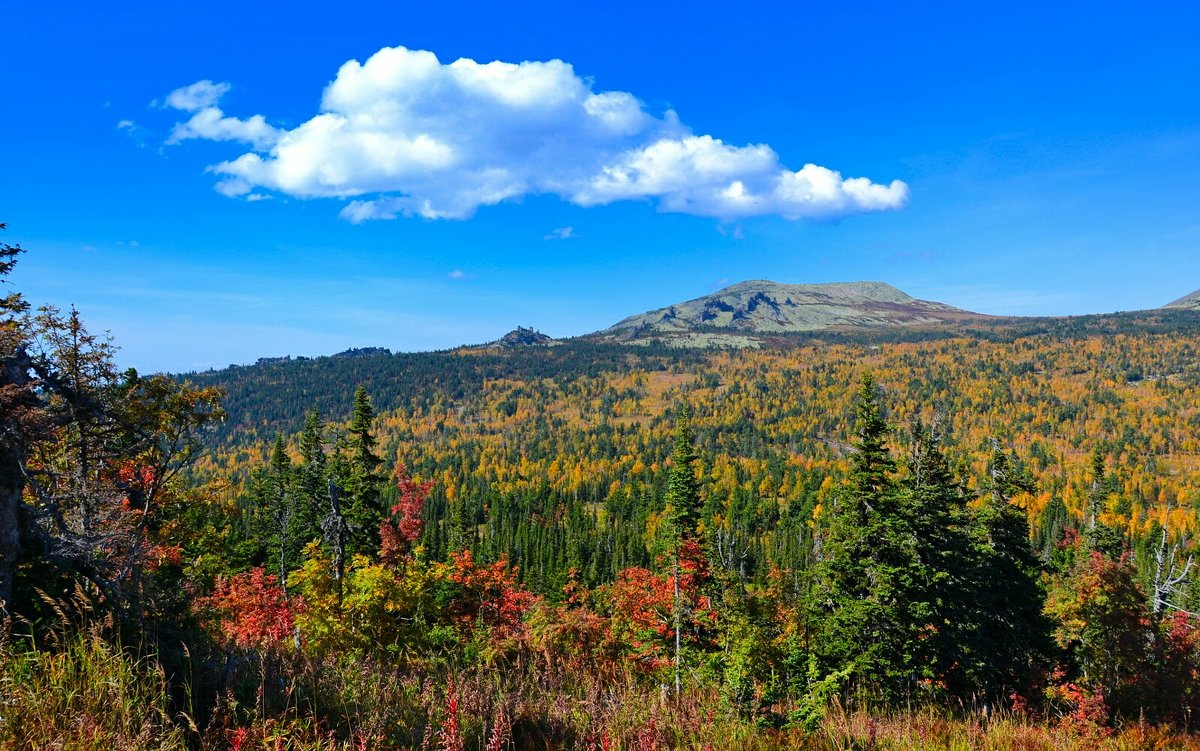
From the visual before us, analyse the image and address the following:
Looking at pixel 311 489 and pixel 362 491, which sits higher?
pixel 362 491

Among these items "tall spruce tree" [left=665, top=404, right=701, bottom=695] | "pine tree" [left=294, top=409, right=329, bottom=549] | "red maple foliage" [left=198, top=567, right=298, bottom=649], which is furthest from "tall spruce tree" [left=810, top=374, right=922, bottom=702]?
"pine tree" [left=294, top=409, right=329, bottom=549]

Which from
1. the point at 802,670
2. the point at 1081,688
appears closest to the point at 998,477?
the point at 1081,688

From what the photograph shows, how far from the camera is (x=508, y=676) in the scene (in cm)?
668

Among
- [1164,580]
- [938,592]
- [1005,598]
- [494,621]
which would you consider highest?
[938,592]

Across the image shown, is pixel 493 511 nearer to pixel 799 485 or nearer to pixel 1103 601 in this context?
pixel 799 485

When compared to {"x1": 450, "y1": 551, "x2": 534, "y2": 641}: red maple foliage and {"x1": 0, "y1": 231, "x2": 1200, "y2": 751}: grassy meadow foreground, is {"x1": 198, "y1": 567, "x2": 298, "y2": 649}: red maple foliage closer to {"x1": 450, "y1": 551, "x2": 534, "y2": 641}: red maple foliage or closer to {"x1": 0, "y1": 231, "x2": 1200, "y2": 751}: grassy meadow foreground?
{"x1": 0, "y1": 231, "x2": 1200, "y2": 751}: grassy meadow foreground

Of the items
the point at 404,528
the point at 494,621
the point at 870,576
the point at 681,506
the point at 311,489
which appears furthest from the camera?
the point at 311,489

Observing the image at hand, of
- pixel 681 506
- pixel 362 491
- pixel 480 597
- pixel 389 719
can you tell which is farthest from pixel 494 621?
pixel 389 719

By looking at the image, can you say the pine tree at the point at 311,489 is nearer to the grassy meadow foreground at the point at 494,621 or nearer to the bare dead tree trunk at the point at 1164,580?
the grassy meadow foreground at the point at 494,621

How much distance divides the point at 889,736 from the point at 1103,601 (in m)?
23.6

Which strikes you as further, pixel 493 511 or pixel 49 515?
pixel 493 511

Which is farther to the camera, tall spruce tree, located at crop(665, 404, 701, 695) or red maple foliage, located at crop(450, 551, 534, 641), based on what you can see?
tall spruce tree, located at crop(665, 404, 701, 695)

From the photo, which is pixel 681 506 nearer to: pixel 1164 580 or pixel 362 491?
pixel 362 491

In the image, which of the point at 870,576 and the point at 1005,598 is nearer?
the point at 870,576
